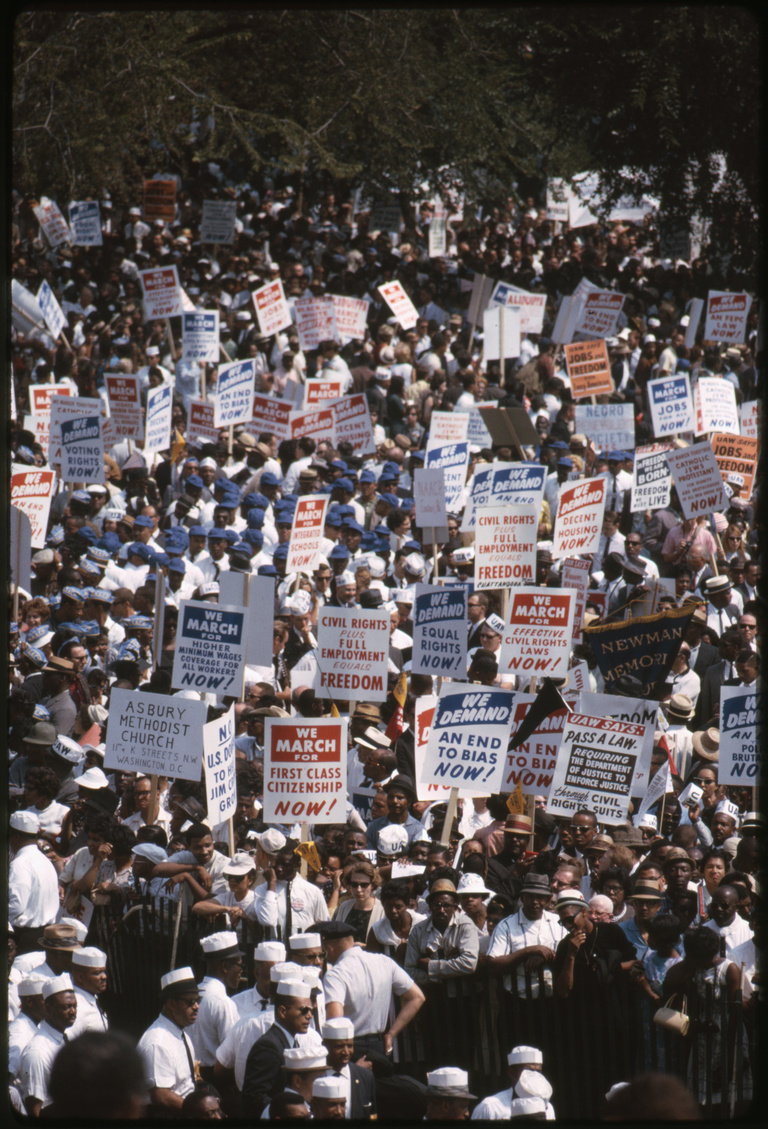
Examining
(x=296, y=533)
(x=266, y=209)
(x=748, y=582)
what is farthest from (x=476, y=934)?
(x=266, y=209)

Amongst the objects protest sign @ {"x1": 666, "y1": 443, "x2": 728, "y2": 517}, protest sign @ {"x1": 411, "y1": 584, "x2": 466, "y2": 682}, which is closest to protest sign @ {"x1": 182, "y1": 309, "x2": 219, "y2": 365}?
protest sign @ {"x1": 666, "y1": 443, "x2": 728, "y2": 517}

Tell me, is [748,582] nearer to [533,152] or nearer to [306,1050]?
[306,1050]

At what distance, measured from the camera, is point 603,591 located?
1240 cm

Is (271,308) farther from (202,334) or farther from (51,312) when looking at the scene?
(51,312)

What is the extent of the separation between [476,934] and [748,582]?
6.51 metres

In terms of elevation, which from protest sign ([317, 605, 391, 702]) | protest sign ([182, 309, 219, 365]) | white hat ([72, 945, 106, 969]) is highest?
protest sign ([182, 309, 219, 365])

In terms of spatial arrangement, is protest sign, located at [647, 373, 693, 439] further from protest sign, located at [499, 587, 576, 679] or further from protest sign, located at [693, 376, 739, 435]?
protest sign, located at [499, 587, 576, 679]

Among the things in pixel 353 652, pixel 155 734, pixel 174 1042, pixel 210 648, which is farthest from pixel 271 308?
pixel 174 1042

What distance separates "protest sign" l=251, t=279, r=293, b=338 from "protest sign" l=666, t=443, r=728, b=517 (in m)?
7.13

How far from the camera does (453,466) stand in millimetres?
14203

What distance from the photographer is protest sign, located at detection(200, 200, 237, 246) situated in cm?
2280

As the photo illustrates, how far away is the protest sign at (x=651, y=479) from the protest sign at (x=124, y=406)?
17.0 ft

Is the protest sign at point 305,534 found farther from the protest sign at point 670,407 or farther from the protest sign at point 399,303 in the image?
the protest sign at point 399,303

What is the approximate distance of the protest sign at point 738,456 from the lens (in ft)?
45.9
